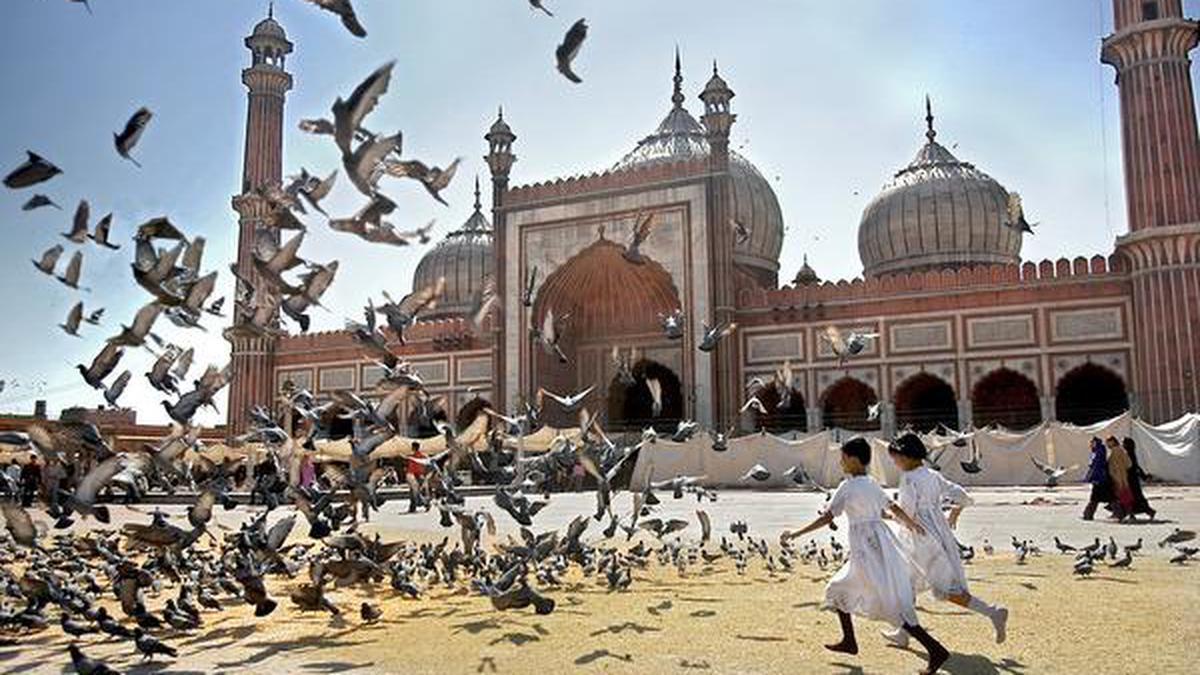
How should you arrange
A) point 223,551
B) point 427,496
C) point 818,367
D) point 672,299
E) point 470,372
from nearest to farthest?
point 223,551 → point 427,496 → point 818,367 → point 672,299 → point 470,372

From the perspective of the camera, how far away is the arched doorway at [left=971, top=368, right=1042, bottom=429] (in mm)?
28422

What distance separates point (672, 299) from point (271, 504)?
25.0 metres

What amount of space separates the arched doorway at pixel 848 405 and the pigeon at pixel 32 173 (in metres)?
25.9

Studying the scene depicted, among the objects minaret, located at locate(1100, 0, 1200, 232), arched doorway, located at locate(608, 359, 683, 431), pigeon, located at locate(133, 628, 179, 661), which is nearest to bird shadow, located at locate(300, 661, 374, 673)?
pigeon, located at locate(133, 628, 179, 661)

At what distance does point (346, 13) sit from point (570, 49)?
125cm

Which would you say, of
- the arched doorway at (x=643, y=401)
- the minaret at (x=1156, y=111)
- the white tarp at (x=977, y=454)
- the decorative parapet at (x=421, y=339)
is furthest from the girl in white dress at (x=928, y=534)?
the decorative parapet at (x=421, y=339)

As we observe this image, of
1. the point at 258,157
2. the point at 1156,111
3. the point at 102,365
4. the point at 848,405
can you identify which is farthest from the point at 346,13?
the point at 258,157

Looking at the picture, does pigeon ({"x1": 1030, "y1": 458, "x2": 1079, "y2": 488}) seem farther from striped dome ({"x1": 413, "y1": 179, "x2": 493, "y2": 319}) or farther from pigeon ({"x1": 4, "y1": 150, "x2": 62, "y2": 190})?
striped dome ({"x1": 413, "y1": 179, "x2": 493, "y2": 319})

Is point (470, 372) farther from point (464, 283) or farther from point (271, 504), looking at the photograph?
point (271, 504)

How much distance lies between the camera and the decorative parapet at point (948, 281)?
26562mm

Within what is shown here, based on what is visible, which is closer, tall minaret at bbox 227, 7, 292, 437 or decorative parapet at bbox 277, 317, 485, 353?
decorative parapet at bbox 277, 317, 485, 353

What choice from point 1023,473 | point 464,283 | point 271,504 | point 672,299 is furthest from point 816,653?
point 464,283

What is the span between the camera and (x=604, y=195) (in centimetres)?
3178

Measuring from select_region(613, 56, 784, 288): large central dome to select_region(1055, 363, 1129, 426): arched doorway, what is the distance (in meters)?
11.4
